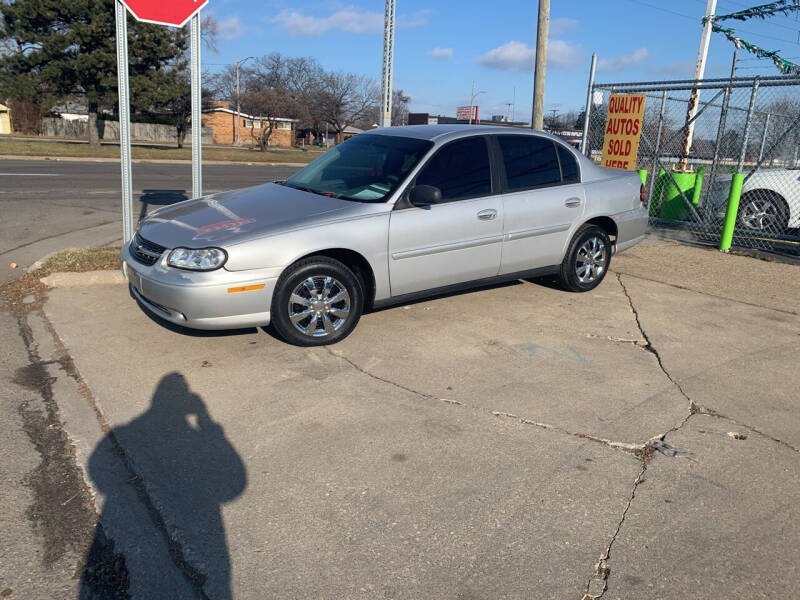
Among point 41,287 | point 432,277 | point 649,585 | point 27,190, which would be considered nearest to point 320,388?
point 432,277

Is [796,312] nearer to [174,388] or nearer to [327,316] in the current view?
[327,316]

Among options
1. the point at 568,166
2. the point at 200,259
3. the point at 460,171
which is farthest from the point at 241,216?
the point at 568,166

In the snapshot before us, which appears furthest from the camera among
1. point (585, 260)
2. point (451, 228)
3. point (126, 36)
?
point (585, 260)

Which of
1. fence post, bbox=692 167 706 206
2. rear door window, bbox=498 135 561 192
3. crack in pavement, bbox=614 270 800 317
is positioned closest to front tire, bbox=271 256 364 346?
rear door window, bbox=498 135 561 192

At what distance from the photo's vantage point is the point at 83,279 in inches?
259

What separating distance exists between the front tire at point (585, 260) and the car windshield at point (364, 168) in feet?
6.64

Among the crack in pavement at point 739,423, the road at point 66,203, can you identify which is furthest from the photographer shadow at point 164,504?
the road at point 66,203

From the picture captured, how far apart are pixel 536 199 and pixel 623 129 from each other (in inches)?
245

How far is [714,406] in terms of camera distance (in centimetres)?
437

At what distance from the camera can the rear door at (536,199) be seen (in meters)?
6.09

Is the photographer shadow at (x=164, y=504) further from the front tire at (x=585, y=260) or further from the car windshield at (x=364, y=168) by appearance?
the front tire at (x=585, y=260)

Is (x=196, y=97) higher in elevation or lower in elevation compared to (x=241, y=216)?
higher

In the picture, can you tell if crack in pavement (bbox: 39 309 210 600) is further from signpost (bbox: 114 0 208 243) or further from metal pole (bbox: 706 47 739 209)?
metal pole (bbox: 706 47 739 209)

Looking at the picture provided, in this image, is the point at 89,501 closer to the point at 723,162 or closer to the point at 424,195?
the point at 424,195
